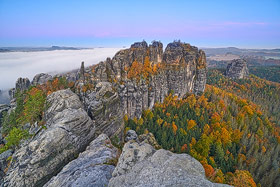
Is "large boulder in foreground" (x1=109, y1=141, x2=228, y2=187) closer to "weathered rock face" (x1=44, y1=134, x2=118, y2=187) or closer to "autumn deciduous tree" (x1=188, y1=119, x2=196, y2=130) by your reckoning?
"weathered rock face" (x1=44, y1=134, x2=118, y2=187)

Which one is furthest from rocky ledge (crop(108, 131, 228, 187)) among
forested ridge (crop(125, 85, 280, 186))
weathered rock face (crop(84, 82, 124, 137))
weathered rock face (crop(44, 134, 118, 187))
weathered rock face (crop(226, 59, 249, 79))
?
weathered rock face (crop(226, 59, 249, 79))

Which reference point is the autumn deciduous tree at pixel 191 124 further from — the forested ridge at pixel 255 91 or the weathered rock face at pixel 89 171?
the forested ridge at pixel 255 91

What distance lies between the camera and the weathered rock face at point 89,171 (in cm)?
1603

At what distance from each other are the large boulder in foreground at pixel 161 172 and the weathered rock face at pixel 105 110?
22.1 metres

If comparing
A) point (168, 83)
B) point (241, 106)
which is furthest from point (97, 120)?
point (241, 106)

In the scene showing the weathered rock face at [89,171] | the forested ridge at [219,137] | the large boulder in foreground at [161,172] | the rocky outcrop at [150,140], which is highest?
the large boulder in foreground at [161,172]

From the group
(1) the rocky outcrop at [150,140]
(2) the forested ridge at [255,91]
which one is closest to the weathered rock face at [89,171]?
(1) the rocky outcrop at [150,140]

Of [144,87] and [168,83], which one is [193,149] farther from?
[168,83]

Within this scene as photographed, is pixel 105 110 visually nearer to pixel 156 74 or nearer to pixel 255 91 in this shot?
pixel 156 74

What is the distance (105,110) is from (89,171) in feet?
76.5

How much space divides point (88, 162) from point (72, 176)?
2733 millimetres

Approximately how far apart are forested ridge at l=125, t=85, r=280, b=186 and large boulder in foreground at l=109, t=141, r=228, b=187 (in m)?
26.1

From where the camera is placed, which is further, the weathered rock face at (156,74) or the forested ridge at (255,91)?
the forested ridge at (255,91)

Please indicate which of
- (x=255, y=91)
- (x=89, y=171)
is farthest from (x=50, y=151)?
(x=255, y=91)
